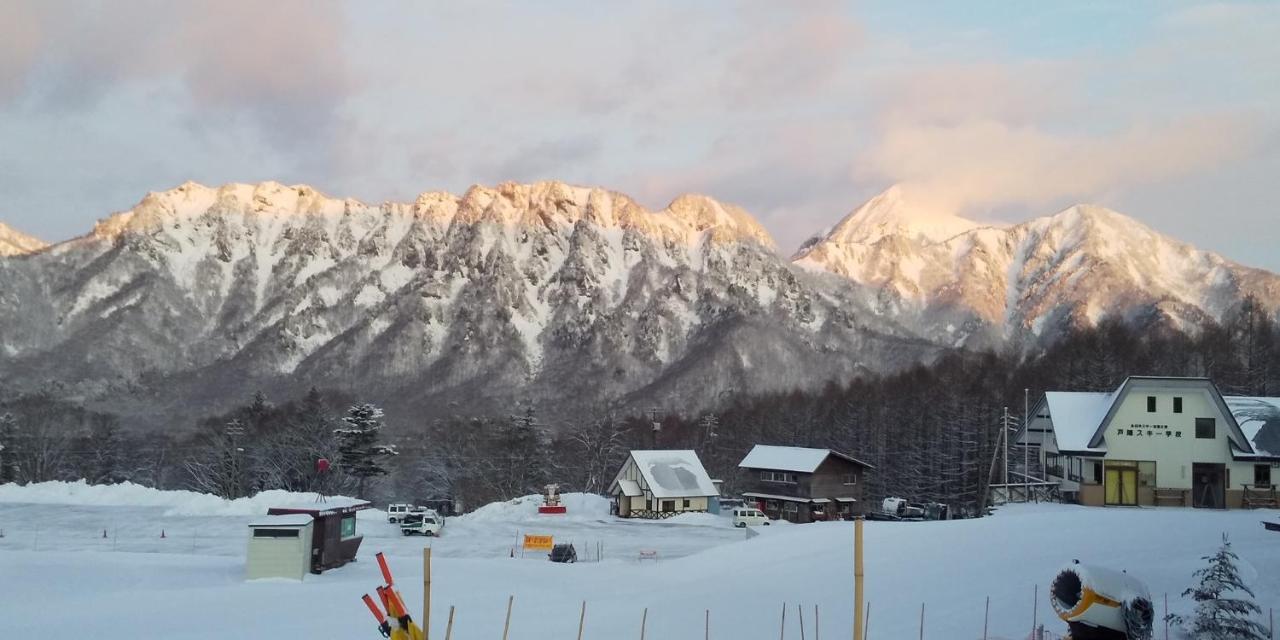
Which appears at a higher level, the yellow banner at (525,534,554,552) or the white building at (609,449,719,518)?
the white building at (609,449,719,518)

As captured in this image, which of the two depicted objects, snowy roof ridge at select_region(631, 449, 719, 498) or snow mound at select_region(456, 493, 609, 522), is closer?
snow mound at select_region(456, 493, 609, 522)

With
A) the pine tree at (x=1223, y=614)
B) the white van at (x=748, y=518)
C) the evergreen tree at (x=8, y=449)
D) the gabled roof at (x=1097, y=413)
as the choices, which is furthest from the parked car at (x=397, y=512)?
the pine tree at (x=1223, y=614)

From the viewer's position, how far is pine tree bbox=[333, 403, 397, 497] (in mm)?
69000

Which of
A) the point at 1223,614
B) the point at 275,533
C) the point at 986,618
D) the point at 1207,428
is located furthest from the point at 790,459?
the point at 1223,614

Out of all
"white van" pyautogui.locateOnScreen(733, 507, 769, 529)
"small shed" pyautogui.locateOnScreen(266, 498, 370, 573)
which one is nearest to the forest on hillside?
"white van" pyautogui.locateOnScreen(733, 507, 769, 529)

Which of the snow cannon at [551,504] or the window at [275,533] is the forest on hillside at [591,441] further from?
→ the window at [275,533]

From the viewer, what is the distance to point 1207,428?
120 feet

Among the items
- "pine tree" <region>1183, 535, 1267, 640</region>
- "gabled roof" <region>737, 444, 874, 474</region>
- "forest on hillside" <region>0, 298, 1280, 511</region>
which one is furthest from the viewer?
"forest on hillside" <region>0, 298, 1280, 511</region>

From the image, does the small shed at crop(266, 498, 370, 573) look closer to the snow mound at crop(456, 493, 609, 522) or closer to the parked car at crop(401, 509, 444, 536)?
the parked car at crop(401, 509, 444, 536)

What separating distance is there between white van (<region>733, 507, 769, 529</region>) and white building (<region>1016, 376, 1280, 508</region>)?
754 inches

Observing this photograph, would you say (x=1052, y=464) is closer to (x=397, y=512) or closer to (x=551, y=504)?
(x=551, y=504)

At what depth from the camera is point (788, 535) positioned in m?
32.3

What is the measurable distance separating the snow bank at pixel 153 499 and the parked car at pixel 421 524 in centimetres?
681

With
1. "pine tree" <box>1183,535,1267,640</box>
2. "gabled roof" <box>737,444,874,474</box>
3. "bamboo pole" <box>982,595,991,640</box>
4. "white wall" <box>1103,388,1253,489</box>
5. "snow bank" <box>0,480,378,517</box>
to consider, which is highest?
"white wall" <box>1103,388,1253,489</box>
